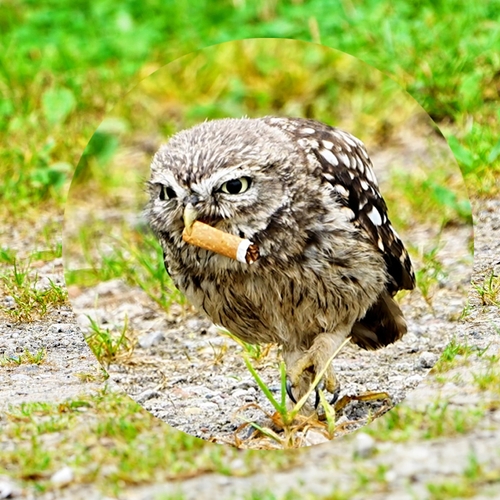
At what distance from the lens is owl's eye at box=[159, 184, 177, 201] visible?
2992 mm

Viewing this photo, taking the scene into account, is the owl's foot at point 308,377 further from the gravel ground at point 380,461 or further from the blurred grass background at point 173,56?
the blurred grass background at point 173,56

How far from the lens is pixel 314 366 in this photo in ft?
10.8

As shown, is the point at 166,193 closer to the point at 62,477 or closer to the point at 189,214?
the point at 189,214

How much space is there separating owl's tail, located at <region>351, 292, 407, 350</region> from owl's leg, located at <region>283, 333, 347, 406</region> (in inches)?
3.6

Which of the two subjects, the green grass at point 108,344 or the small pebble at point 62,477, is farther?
the green grass at point 108,344

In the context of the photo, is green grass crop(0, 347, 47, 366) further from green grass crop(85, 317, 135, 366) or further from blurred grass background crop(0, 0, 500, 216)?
blurred grass background crop(0, 0, 500, 216)

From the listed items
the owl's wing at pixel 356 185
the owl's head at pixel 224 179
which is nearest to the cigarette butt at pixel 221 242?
the owl's head at pixel 224 179

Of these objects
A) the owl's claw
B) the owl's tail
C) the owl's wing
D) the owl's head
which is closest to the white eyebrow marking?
the owl's wing

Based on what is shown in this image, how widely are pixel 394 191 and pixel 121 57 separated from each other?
2.24m

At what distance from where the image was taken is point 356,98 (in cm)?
522

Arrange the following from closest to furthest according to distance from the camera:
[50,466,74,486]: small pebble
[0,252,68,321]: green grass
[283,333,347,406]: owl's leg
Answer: [50,466,74,486]: small pebble, [283,333,347,406]: owl's leg, [0,252,68,321]: green grass

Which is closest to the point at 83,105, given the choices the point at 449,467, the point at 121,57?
the point at 121,57

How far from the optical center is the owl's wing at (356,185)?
3.25 metres

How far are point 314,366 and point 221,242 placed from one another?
598 millimetres
